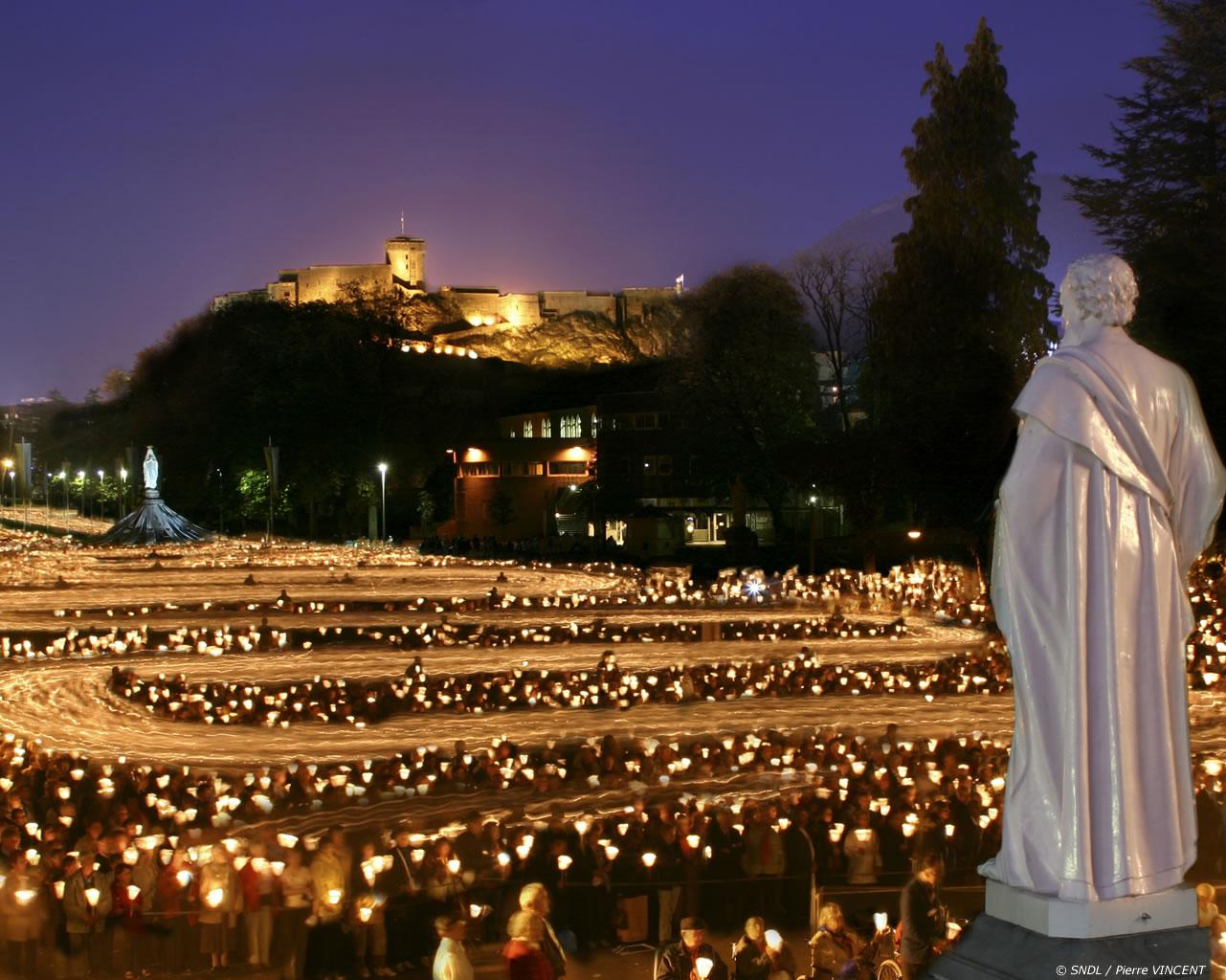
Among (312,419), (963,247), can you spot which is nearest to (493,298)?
(312,419)

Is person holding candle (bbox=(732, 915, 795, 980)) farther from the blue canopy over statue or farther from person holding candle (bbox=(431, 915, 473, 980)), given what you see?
the blue canopy over statue

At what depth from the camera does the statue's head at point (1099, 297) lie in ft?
15.9

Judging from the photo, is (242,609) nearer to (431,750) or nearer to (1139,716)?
(431,750)

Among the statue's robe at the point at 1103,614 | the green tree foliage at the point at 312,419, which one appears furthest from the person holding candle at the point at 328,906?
the green tree foliage at the point at 312,419

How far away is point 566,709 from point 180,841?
635cm

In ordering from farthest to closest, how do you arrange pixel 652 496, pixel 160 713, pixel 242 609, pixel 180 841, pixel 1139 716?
pixel 652 496 < pixel 242 609 < pixel 160 713 < pixel 180 841 < pixel 1139 716

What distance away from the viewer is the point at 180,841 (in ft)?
35.1

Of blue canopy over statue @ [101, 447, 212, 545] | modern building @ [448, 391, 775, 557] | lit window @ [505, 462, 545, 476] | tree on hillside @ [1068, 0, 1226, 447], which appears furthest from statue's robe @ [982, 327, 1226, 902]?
lit window @ [505, 462, 545, 476]

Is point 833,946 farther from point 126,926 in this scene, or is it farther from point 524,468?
point 524,468

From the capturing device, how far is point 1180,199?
27.5m

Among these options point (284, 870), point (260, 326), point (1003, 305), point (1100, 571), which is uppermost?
point (260, 326)

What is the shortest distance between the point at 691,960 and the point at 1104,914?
155 inches

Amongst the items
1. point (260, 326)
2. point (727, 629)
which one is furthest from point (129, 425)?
point (727, 629)

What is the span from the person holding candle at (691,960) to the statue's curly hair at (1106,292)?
4555mm
